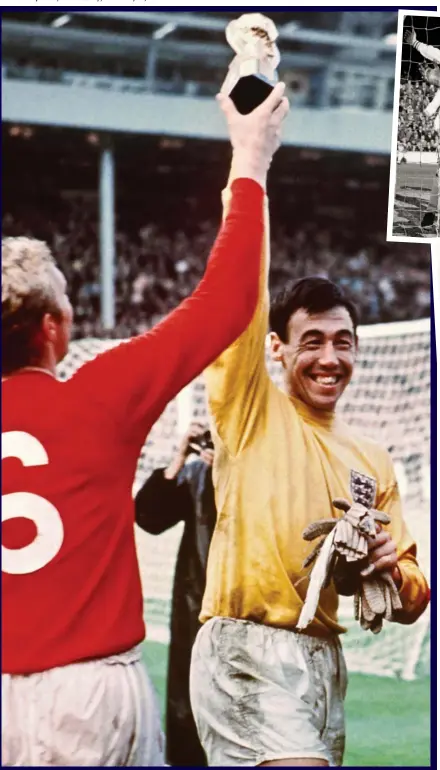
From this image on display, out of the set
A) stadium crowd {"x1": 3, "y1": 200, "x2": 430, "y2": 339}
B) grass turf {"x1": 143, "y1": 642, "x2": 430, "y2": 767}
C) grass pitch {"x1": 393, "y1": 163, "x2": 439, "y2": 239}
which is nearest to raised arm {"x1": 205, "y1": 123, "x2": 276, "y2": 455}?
stadium crowd {"x1": 3, "y1": 200, "x2": 430, "y2": 339}

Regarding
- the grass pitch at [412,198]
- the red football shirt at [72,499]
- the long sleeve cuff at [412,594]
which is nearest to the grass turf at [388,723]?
the long sleeve cuff at [412,594]

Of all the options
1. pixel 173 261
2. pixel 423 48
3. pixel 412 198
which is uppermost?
pixel 423 48

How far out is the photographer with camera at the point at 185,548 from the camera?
9.62ft

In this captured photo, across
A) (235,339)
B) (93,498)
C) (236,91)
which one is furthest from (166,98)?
(93,498)

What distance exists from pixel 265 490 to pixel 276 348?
14.6 inches

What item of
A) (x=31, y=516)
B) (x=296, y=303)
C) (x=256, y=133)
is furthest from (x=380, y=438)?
(x=31, y=516)

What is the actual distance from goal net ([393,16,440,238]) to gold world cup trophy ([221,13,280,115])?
35 centimetres

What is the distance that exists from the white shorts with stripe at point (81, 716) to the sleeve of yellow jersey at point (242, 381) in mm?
599

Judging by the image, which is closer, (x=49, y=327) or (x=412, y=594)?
(x=49, y=327)

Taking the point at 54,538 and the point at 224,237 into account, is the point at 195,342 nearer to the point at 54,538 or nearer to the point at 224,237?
the point at 224,237

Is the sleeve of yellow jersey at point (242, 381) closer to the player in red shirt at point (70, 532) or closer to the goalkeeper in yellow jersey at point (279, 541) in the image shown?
the goalkeeper in yellow jersey at point (279, 541)

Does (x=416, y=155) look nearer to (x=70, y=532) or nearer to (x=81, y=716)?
(x=70, y=532)

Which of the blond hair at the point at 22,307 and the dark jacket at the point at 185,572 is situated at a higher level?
the blond hair at the point at 22,307

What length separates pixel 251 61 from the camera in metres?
2.83
